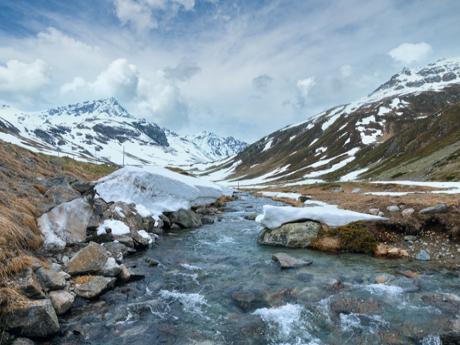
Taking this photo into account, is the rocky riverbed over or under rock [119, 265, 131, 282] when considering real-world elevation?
under

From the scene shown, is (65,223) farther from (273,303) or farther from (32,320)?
(273,303)

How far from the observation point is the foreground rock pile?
9.98 m

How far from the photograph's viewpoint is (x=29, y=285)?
1050 centimetres

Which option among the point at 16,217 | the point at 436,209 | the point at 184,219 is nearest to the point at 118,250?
the point at 16,217

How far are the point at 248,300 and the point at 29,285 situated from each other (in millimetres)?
7815

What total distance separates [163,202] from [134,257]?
36.4ft

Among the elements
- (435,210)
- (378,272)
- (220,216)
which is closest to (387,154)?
(220,216)

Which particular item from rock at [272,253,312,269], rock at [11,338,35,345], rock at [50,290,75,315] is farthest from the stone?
rock at [11,338,35,345]

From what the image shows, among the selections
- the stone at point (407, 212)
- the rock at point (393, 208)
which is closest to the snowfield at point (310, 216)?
the stone at point (407, 212)

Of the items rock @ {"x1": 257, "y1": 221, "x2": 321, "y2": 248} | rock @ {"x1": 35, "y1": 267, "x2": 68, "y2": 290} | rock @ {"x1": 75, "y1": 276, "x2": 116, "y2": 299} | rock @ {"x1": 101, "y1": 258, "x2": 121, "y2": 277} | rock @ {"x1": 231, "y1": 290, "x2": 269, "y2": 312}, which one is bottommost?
rock @ {"x1": 231, "y1": 290, "x2": 269, "y2": 312}

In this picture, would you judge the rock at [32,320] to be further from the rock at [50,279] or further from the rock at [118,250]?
Answer: the rock at [118,250]

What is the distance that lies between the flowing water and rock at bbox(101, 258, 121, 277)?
2.65 feet

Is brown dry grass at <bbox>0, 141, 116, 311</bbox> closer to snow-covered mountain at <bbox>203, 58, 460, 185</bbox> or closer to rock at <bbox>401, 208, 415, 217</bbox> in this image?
rock at <bbox>401, 208, 415, 217</bbox>

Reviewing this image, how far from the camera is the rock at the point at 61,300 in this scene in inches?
449
